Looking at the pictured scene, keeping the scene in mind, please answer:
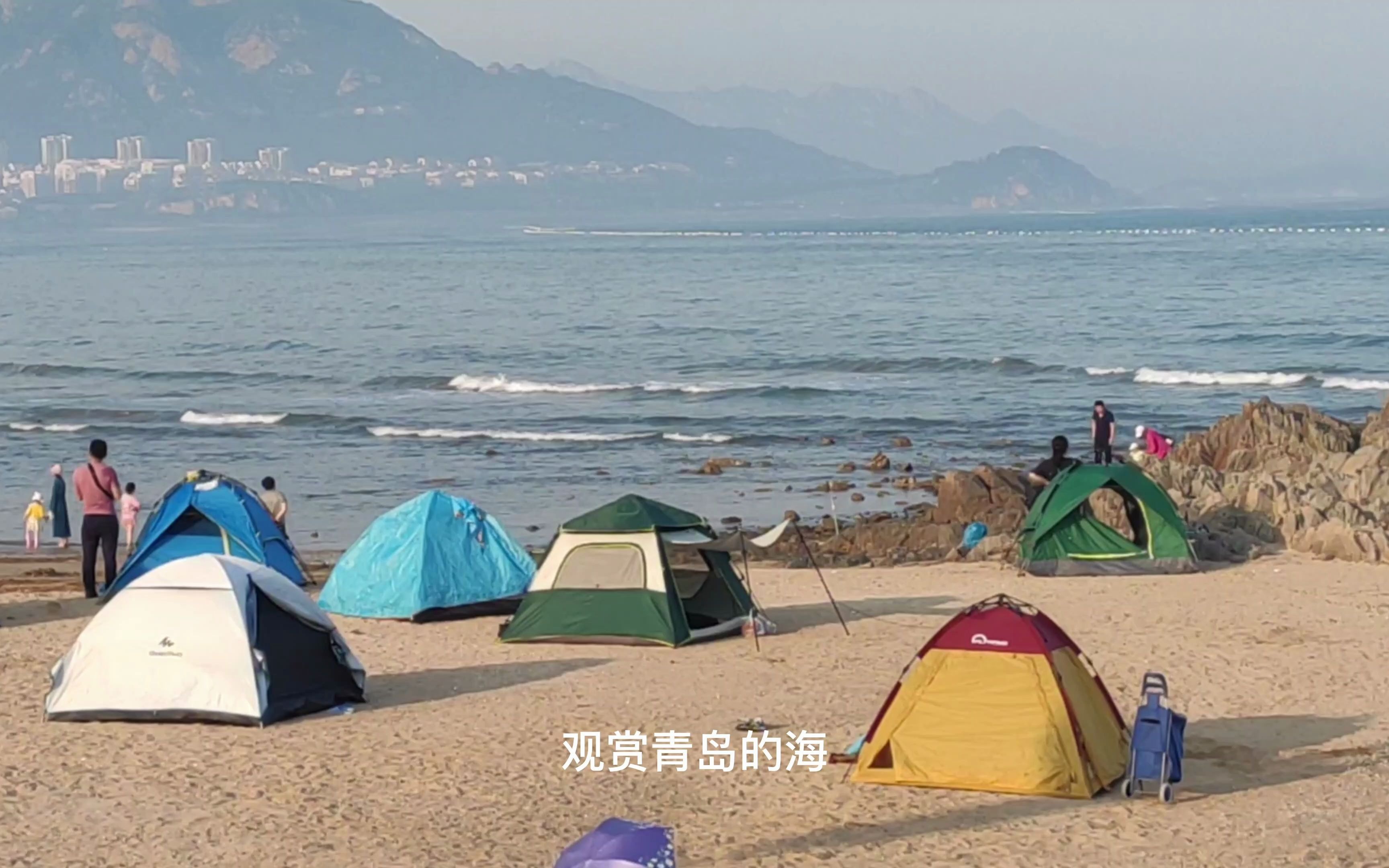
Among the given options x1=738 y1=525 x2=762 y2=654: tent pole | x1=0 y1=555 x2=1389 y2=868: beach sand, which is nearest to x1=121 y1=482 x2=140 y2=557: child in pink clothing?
x1=0 y1=555 x2=1389 y2=868: beach sand

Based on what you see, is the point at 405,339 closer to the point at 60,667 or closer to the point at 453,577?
the point at 453,577

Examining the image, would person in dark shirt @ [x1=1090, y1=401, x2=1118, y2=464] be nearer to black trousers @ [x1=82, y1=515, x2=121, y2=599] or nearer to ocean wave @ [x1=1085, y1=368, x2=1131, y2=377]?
black trousers @ [x1=82, y1=515, x2=121, y2=599]

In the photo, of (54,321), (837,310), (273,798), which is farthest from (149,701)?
(54,321)

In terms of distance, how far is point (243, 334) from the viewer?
61031mm

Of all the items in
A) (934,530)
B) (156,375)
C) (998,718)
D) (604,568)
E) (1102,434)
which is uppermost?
(1102,434)

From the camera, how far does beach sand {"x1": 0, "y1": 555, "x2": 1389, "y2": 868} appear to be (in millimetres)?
10102

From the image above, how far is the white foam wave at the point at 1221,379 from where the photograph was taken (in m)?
42.3

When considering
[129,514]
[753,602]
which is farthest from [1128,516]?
[129,514]

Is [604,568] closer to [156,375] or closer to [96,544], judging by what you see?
[96,544]

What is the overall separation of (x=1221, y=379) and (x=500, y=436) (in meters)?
18.0

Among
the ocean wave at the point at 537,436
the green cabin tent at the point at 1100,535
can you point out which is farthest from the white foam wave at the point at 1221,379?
the green cabin tent at the point at 1100,535

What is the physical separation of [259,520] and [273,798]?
8.09m

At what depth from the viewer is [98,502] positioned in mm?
17562

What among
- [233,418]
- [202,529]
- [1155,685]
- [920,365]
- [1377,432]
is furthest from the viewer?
[920,365]
